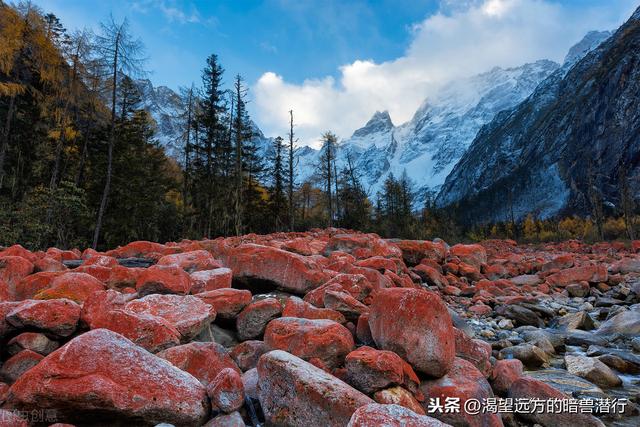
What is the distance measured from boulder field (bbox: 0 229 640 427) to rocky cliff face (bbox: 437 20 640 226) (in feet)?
121

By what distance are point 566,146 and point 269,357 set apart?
71636mm

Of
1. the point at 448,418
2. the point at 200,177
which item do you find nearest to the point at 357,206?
the point at 200,177

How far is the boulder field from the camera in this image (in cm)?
229

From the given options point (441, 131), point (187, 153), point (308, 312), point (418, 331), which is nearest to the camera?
point (418, 331)

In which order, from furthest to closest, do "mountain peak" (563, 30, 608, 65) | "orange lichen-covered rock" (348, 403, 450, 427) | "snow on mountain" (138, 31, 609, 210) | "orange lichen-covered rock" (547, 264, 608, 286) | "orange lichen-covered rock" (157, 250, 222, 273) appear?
"snow on mountain" (138, 31, 609, 210), "mountain peak" (563, 30, 608, 65), "orange lichen-covered rock" (547, 264, 608, 286), "orange lichen-covered rock" (157, 250, 222, 273), "orange lichen-covered rock" (348, 403, 450, 427)

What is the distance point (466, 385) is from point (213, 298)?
264 centimetres

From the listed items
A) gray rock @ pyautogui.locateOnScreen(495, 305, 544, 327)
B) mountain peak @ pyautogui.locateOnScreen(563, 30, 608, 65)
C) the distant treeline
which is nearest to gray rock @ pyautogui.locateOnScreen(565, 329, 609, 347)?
gray rock @ pyautogui.locateOnScreen(495, 305, 544, 327)

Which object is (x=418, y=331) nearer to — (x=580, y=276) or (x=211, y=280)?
(x=211, y=280)

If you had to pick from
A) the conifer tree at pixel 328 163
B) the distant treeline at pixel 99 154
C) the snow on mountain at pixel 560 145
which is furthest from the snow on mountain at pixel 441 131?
the distant treeline at pixel 99 154

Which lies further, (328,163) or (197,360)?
(328,163)

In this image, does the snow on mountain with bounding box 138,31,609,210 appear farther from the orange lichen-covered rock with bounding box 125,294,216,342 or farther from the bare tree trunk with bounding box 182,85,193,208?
the orange lichen-covered rock with bounding box 125,294,216,342

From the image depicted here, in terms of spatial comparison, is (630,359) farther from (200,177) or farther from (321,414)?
(200,177)

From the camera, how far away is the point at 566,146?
60.3 metres

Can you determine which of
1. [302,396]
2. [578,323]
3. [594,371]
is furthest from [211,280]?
[578,323]
